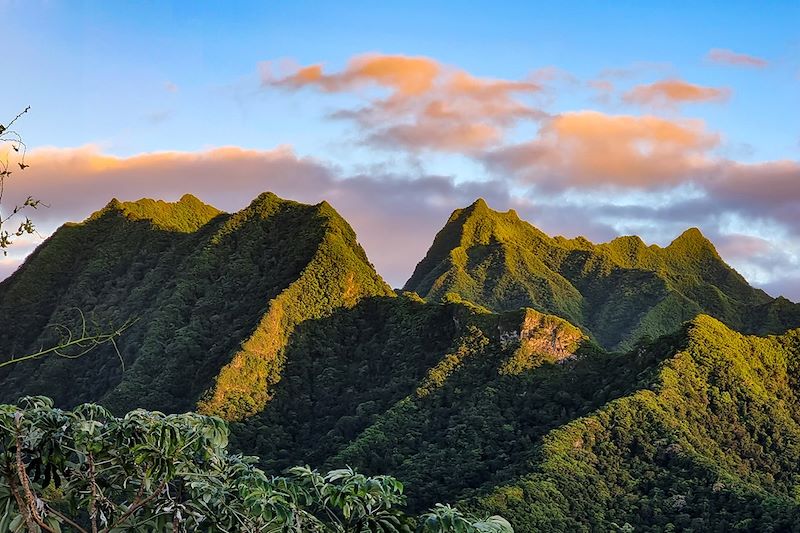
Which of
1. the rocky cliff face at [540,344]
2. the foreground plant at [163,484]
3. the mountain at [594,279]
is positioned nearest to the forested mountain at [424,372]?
the rocky cliff face at [540,344]

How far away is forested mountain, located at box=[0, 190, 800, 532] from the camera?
130 ft

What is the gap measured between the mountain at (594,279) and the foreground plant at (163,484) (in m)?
66.5

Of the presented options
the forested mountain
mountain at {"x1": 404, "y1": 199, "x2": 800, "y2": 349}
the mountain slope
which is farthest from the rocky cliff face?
mountain at {"x1": 404, "y1": 199, "x2": 800, "y2": 349}

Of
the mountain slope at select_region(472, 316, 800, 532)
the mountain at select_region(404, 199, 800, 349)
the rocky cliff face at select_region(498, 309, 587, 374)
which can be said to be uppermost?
the mountain at select_region(404, 199, 800, 349)

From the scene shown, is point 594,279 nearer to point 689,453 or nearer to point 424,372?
point 424,372

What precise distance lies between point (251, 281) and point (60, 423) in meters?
55.1

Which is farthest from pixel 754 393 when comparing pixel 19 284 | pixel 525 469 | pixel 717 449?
pixel 19 284

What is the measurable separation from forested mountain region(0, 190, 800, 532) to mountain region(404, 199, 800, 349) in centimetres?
39

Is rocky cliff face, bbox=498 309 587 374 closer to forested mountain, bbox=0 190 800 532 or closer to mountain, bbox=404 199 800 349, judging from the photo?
forested mountain, bbox=0 190 800 532

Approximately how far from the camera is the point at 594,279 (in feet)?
281

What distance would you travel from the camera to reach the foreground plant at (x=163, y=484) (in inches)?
211

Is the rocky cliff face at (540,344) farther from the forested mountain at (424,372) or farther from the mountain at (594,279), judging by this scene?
the mountain at (594,279)

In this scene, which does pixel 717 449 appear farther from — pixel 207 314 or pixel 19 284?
pixel 19 284

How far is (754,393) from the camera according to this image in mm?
45281
